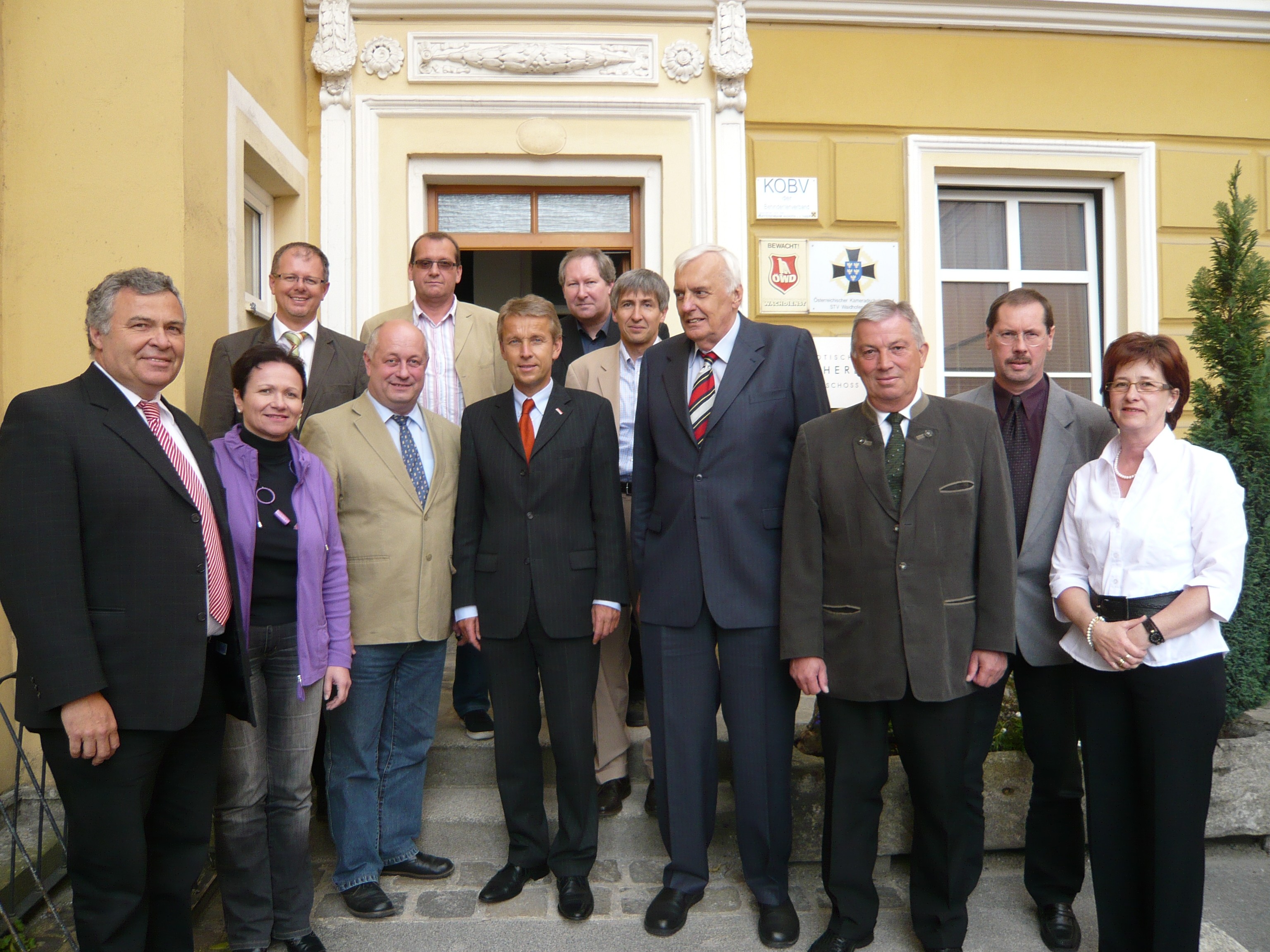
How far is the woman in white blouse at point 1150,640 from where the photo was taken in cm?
252

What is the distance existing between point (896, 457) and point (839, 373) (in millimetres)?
2718

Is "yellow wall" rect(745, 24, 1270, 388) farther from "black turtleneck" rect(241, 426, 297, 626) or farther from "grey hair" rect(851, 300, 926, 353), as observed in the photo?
"black turtleneck" rect(241, 426, 297, 626)

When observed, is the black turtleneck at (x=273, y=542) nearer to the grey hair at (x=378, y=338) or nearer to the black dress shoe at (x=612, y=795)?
the grey hair at (x=378, y=338)

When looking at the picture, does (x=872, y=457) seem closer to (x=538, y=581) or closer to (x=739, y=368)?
(x=739, y=368)

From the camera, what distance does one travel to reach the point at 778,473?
3.08m

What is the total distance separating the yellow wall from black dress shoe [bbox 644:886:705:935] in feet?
11.2

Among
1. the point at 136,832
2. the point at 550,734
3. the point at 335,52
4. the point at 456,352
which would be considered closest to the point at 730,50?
the point at 335,52

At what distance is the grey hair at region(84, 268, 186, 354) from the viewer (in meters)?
2.34

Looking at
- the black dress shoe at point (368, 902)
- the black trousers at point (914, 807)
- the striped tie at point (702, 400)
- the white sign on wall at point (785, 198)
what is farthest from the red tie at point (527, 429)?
the white sign on wall at point (785, 198)

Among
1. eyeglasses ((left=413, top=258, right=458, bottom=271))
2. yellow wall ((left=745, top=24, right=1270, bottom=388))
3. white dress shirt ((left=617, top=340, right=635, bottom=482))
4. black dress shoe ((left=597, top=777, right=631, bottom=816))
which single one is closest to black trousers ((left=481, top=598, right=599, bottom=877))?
black dress shoe ((left=597, top=777, right=631, bottom=816))

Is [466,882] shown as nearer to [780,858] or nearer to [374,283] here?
[780,858]

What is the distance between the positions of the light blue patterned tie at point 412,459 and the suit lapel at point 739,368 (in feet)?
3.13

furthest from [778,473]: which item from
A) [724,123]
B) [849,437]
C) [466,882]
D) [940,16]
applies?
[940,16]

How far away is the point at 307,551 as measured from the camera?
2.81 meters
